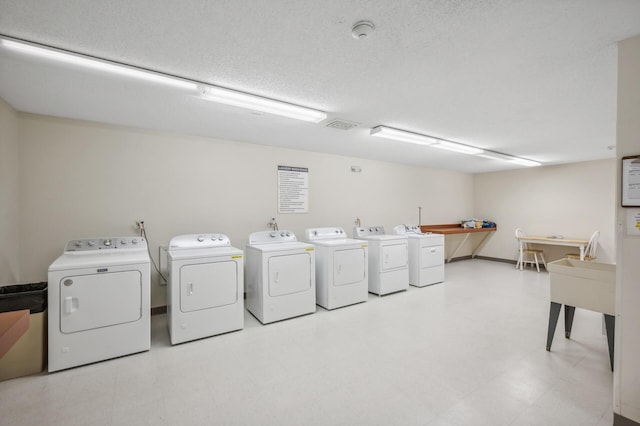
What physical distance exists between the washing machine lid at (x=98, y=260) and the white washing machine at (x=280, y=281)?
4.01 feet

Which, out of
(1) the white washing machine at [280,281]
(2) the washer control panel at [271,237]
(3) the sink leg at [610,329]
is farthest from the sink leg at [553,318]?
(2) the washer control panel at [271,237]

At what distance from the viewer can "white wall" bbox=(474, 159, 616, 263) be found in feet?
18.5

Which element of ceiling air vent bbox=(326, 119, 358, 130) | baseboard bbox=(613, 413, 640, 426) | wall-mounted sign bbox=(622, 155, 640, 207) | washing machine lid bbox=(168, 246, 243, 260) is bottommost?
baseboard bbox=(613, 413, 640, 426)

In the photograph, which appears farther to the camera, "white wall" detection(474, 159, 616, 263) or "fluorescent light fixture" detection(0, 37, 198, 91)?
"white wall" detection(474, 159, 616, 263)

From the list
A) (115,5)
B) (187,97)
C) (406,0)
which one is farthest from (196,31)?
(406,0)

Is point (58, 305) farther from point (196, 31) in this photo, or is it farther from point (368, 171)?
point (368, 171)

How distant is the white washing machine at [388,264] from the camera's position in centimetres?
439

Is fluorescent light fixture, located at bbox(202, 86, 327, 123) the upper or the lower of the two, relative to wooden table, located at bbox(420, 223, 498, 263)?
upper

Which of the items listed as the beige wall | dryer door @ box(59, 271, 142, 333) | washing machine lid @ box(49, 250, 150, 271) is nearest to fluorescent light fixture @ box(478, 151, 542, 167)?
washing machine lid @ box(49, 250, 150, 271)

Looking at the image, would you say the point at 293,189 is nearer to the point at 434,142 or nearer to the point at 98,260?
the point at 434,142

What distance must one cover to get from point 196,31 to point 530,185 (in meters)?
7.69

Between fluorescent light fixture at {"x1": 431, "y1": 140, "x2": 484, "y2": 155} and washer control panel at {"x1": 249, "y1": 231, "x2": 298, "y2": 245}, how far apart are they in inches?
105

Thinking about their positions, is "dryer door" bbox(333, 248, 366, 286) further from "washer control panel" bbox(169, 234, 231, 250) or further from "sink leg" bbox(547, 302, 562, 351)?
"sink leg" bbox(547, 302, 562, 351)

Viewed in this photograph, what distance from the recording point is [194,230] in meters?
3.79
